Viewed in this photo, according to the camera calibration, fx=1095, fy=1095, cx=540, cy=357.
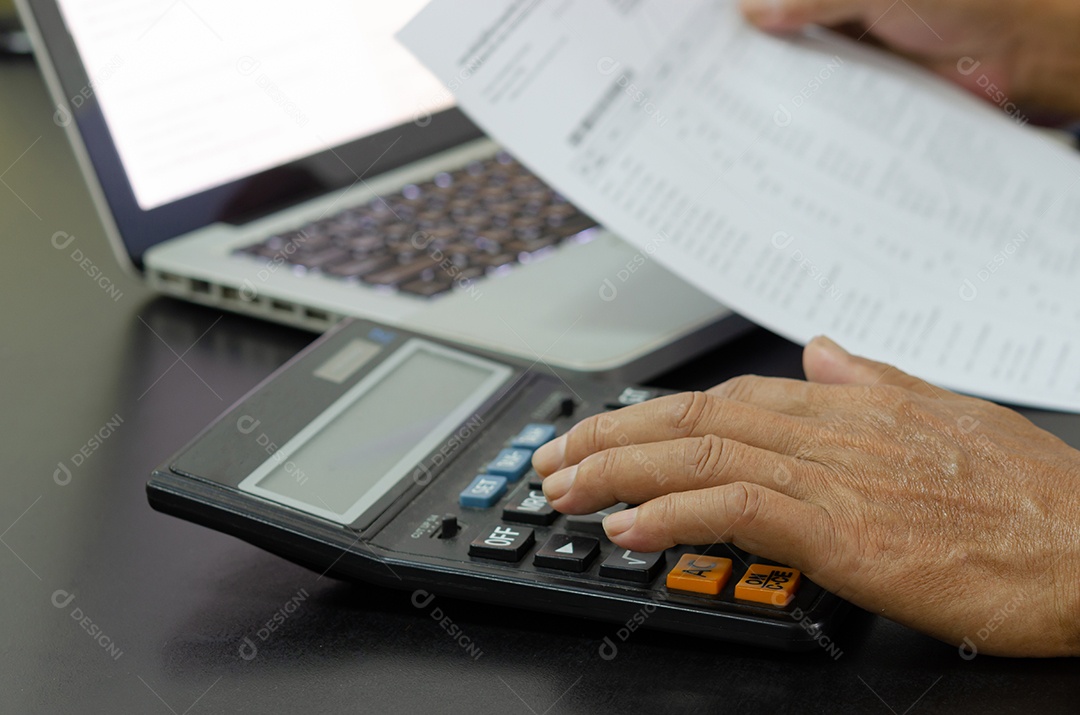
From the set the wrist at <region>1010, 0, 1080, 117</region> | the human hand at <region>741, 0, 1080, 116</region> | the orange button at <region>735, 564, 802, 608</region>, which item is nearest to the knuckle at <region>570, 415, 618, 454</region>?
the orange button at <region>735, 564, 802, 608</region>

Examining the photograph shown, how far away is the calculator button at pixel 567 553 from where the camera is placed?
493 millimetres

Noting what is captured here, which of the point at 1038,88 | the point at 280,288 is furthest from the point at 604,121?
the point at 1038,88

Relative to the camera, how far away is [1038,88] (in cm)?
109

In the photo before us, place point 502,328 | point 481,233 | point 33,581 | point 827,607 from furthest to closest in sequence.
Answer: point 481,233 → point 502,328 → point 33,581 → point 827,607

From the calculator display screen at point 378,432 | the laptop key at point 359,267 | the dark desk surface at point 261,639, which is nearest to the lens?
the dark desk surface at point 261,639

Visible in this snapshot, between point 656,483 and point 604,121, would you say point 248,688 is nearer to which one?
point 656,483

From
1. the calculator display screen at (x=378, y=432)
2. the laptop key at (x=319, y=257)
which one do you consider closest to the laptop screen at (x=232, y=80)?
the laptop key at (x=319, y=257)

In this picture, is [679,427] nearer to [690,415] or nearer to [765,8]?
[690,415]

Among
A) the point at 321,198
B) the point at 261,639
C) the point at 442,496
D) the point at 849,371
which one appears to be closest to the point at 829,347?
the point at 849,371

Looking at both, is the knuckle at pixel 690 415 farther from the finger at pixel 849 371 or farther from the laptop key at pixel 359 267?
the laptop key at pixel 359 267

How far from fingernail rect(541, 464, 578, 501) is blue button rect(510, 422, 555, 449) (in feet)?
0.21

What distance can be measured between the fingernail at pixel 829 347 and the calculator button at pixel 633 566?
0.68ft

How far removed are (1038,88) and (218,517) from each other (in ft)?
3.04

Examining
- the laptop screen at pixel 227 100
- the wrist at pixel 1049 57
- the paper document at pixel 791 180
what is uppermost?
the laptop screen at pixel 227 100
